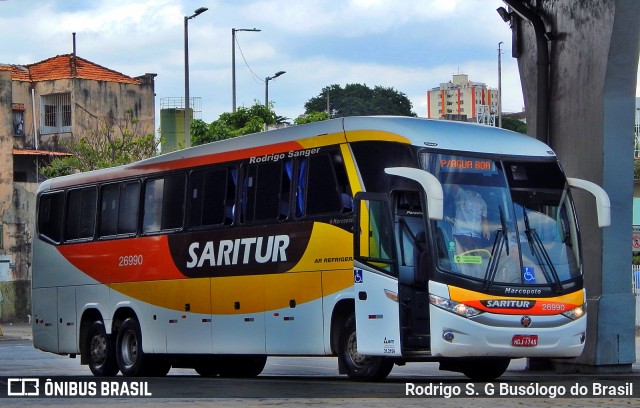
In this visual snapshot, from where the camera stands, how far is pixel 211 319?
20.4m

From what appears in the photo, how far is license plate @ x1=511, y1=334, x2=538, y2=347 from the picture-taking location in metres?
16.4

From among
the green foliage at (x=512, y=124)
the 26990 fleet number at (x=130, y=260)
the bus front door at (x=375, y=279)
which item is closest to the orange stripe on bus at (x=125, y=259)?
the 26990 fleet number at (x=130, y=260)

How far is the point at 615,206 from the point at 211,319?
6408 mm

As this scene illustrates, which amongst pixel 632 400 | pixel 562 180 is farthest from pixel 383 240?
pixel 632 400

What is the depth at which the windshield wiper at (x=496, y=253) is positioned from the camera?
53.8 ft

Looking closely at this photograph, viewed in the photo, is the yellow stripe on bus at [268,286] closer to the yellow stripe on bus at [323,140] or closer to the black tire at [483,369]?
the yellow stripe on bus at [323,140]

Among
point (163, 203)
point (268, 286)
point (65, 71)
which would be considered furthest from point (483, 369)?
point (65, 71)

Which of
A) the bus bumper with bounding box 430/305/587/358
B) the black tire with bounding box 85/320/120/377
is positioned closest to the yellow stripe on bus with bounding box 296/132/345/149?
the bus bumper with bounding box 430/305/587/358

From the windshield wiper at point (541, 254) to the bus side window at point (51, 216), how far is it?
10.3 metres

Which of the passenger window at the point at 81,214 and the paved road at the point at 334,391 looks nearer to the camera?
the paved road at the point at 334,391

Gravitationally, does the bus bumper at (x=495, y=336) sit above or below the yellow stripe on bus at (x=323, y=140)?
below

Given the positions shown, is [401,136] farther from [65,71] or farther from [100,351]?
[65,71]

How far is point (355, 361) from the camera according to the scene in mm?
17438

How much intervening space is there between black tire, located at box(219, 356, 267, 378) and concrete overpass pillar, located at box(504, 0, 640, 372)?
4.78 metres
